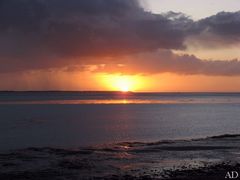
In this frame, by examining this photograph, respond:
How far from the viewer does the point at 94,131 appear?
55.3 metres

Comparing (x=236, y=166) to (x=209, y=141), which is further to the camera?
(x=209, y=141)

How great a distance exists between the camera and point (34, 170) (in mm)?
25719

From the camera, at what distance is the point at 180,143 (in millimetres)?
40812

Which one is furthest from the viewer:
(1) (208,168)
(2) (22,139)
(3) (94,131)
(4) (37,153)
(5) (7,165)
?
(3) (94,131)

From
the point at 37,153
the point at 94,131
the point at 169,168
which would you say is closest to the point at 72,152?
the point at 37,153

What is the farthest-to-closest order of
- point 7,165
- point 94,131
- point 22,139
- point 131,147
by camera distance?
point 94,131
point 22,139
point 131,147
point 7,165

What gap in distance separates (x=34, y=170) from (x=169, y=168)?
9117 mm

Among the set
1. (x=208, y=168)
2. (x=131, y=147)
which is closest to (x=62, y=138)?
(x=131, y=147)

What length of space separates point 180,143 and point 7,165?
19779 mm

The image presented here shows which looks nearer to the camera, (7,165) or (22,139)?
(7,165)

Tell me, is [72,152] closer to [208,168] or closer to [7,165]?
[7,165]

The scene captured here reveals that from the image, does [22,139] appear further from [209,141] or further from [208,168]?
[208,168]

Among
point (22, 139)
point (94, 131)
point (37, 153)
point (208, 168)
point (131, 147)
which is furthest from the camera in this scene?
point (94, 131)

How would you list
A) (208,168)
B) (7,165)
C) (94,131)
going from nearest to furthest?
(208,168) < (7,165) < (94,131)
